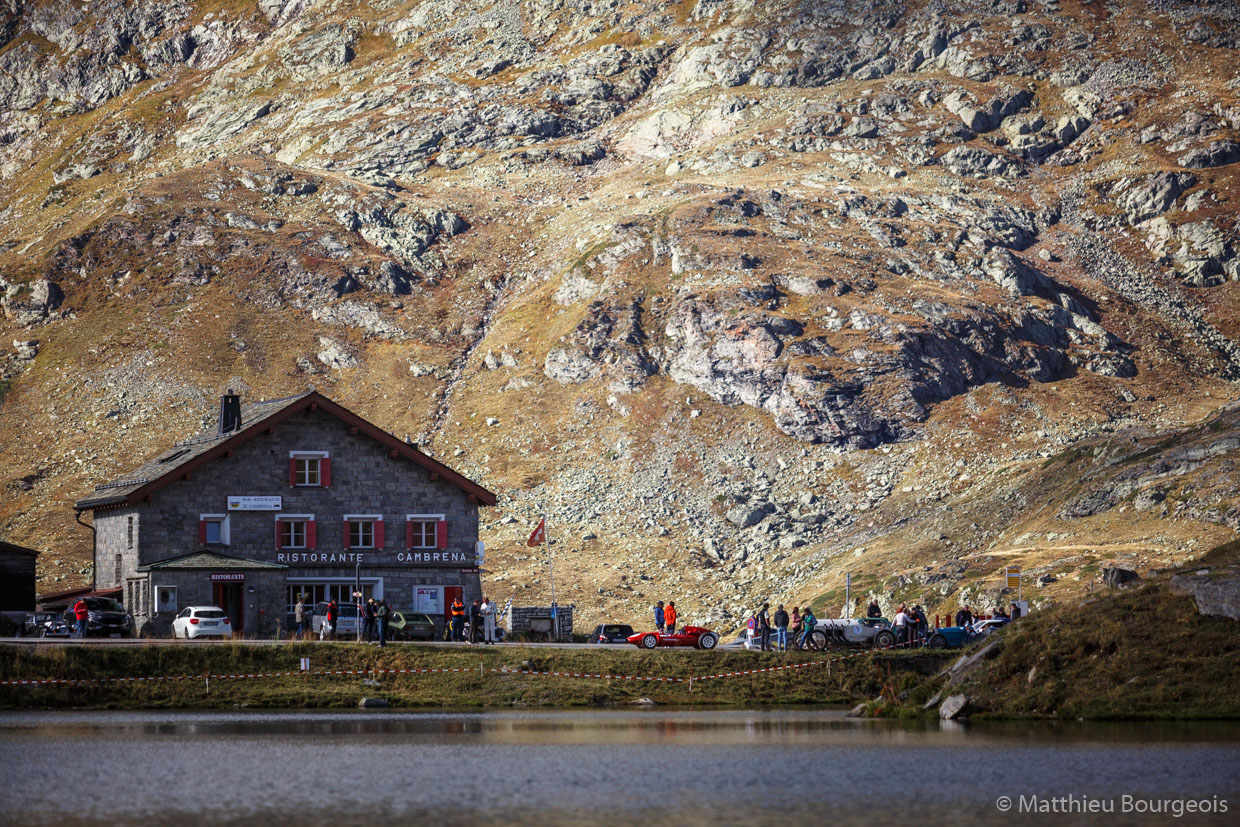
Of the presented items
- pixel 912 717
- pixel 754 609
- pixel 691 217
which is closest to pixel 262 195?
pixel 691 217

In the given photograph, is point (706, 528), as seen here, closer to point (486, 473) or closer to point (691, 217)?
point (486, 473)

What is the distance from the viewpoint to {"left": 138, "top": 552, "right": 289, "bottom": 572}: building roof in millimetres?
61219

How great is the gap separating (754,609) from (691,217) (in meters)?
58.6

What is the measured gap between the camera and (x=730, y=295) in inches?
4948

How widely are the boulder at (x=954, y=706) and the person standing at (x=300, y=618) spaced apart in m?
29.2

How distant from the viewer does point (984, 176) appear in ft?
516

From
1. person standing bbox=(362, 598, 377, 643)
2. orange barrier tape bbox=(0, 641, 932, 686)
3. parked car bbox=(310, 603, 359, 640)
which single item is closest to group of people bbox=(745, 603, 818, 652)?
orange barrier tape bbox=(0, 641, 932, 686)

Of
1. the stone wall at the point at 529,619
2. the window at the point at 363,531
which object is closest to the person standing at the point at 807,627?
the stone wall at the point at 529,619

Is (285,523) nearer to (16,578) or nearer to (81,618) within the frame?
(81,618)

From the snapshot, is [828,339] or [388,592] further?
[828,339]

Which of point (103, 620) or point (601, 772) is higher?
point (103, 620)

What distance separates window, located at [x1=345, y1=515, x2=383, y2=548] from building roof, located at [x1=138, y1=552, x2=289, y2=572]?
4268 millimetres

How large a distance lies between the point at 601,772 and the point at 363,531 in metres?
40.7

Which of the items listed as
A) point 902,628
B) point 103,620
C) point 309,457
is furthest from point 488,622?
point 902,628
